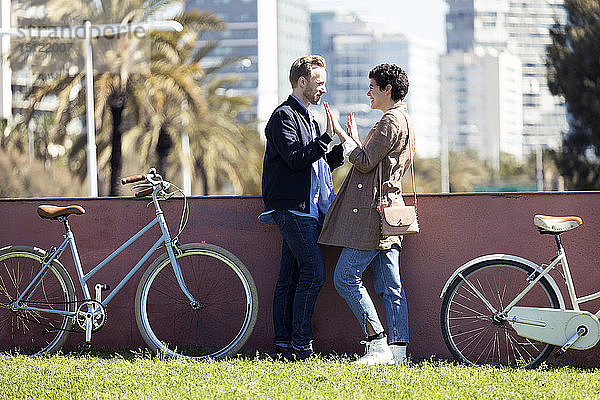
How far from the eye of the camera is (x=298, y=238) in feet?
21.3

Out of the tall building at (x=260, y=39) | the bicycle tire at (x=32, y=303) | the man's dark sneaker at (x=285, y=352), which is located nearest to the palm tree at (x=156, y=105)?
the bicycle tire at (x=32, y=303)

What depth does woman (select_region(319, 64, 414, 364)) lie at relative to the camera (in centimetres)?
634

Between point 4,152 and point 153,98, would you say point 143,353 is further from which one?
point 4,152

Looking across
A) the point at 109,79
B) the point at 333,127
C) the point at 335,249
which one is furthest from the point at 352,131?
the point at 109,79

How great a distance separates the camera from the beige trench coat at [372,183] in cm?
630

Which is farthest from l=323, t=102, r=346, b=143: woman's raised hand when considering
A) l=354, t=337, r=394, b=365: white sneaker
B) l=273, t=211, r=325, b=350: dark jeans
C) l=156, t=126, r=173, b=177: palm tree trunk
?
l=156, t=126, r=173, b=177: palm tree trunk

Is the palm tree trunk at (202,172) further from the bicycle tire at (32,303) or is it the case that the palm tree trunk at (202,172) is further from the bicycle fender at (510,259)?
the bicycle fender at (510,259)

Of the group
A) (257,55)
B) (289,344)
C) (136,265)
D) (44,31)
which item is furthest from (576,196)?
(257,55)

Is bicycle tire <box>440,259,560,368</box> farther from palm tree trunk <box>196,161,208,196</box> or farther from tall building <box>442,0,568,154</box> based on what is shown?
tall building <box>442,0,568,154</box>

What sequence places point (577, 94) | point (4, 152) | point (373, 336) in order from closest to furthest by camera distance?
point (373, 336), point (577, 94), point (4, 152)

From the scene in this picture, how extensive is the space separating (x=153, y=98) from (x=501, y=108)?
12755cm

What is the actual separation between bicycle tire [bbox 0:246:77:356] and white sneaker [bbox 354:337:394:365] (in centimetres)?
212

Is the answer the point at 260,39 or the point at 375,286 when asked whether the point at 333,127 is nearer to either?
the point at 375,286

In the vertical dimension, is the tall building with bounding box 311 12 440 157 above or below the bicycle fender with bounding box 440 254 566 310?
above
